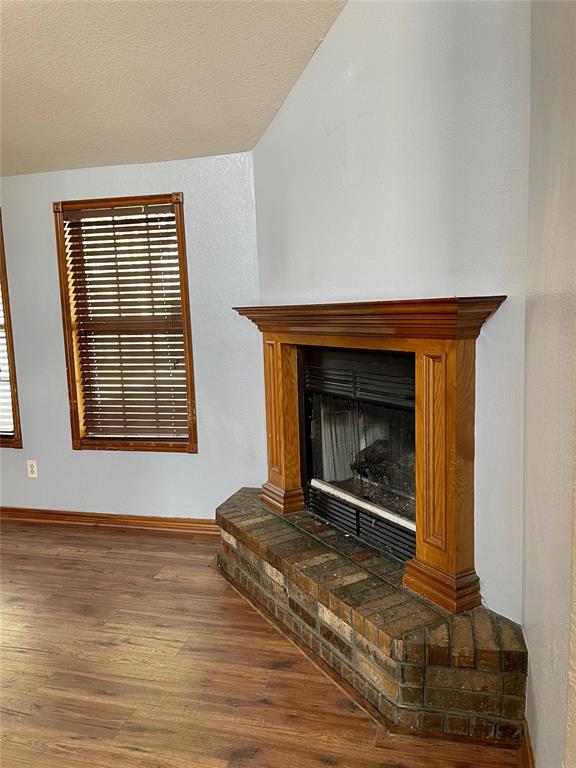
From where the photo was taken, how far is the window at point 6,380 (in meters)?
3.55

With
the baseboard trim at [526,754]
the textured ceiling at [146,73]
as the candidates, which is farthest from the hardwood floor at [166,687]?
the textured ceiling at [146,73]

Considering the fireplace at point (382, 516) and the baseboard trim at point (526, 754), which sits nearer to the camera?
the baseboard trim at point (526, 754)

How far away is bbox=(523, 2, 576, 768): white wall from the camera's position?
3.58 feet

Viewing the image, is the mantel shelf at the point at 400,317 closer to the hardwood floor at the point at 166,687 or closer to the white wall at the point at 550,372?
the white wall at the point at 550,372

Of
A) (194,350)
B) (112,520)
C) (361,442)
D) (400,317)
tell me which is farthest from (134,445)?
(400,317)

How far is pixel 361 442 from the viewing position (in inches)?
96.4

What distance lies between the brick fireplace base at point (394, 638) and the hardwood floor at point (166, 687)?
0.24 ft

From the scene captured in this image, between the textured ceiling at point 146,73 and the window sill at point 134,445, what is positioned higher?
the textured ceiling at point 146,73

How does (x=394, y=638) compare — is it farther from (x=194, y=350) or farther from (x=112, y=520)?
(x=112, y=520)

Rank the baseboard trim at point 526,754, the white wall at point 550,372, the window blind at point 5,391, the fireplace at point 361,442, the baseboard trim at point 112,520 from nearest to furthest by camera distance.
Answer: the white wall at point 550,372 → the baseboard trim at point 526,754 → the fireplace at point 361,442 → the baseboard trim at point 112,520 → the window blind at point 5,391

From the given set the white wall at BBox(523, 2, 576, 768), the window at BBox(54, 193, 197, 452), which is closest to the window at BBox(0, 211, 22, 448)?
the window at BBox(54, 193, 197, 452)

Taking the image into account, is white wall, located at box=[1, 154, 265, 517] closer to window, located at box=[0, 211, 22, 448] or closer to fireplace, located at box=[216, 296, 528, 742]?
window, located at box=[0, 211, 22, 448]

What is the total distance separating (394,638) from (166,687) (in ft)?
2.74

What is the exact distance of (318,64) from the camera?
2342mm
